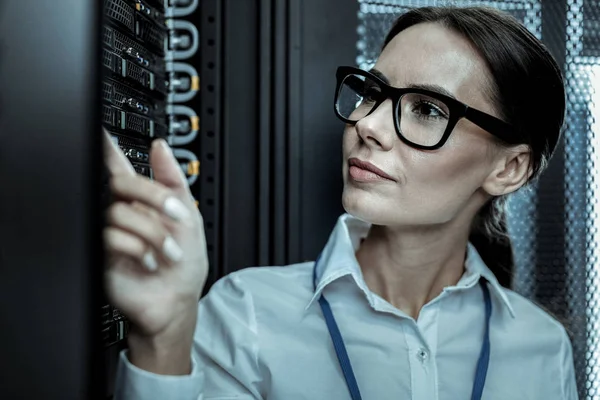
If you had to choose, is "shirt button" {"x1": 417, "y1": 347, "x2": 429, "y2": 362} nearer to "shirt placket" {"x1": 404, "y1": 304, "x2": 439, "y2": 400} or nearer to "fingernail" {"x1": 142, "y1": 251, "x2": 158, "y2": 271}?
"shirt placket" {"x1": 404, "y1": 304, "x2": 439, "y2": 400}

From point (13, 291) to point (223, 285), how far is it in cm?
67

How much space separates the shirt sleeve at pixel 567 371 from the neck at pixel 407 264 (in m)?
0.25

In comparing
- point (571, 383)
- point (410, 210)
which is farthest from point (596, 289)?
point (410, 210)

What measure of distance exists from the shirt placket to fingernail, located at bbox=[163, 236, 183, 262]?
2.11 feet

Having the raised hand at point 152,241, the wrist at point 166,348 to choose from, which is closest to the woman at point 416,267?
the wrist at point 166,348

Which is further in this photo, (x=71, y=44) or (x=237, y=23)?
(x=237, y=23)

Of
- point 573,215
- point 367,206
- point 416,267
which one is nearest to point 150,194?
point 367,206

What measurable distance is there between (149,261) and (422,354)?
0.67 m

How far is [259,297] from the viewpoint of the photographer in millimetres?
1104

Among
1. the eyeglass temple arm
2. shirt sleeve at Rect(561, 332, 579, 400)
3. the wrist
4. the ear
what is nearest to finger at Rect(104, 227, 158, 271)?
the wrist

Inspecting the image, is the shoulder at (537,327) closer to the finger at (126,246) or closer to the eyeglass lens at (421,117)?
the eyeglass lens at (421,117)

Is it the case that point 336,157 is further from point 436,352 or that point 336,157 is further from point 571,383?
point 571,383

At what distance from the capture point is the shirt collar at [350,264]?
110cm

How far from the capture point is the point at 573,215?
1.39 m
